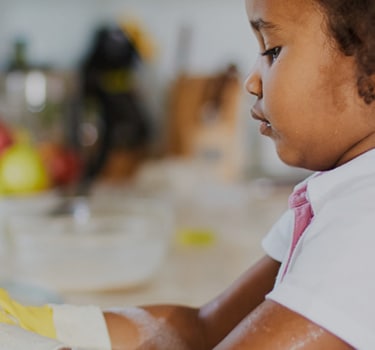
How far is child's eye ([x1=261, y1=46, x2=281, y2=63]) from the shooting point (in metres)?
0.49

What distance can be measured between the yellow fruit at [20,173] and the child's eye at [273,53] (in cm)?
72

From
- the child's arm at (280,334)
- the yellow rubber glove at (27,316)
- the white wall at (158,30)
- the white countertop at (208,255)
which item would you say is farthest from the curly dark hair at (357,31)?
the white wall at (158,30)

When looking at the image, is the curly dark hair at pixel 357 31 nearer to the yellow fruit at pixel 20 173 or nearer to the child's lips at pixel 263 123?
the child's lips at pixel 263 123

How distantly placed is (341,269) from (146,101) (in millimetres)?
2093

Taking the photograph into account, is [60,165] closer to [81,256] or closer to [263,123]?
[81,256]

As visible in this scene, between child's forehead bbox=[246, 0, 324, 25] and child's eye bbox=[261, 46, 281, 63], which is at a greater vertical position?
child's forehead bbox=[246, 0, 324, 25]

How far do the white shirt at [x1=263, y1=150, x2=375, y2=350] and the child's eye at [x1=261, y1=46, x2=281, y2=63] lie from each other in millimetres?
94

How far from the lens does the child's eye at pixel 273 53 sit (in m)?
0.49

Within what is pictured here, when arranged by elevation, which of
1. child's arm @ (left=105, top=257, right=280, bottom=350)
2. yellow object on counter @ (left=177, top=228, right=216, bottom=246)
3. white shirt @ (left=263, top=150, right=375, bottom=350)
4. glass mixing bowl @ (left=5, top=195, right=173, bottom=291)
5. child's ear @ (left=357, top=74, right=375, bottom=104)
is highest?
child's ear @ (left=357, top=74, right=375, bottom=104)

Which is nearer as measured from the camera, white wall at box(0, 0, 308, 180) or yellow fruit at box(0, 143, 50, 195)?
yellow fruit at box(0, 143, 50, 195)

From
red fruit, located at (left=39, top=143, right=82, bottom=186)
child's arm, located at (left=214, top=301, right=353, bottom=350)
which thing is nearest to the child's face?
child's arm, located at (left=214, top=301, right=353, bottom=350)

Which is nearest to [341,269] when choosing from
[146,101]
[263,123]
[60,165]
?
[263,123]

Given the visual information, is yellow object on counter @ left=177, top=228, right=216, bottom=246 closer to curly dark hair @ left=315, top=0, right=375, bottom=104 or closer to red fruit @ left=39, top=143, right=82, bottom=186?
red fruit @ left=39, top=143, right=82, bottom=186

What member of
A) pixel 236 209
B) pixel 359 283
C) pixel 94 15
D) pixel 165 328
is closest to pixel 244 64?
pixel 94 15
